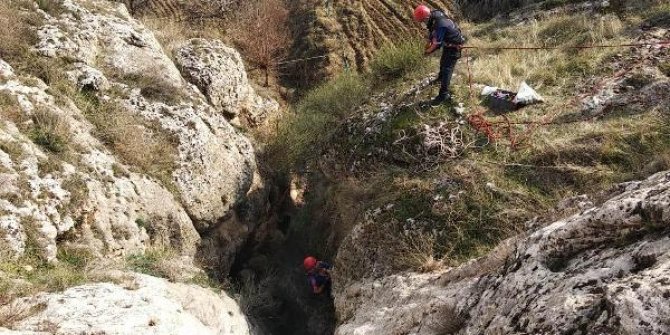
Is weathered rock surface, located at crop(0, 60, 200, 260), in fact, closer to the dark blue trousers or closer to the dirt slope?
the dark blue trousers

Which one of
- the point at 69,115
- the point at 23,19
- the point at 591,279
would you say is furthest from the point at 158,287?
the point at 23,19

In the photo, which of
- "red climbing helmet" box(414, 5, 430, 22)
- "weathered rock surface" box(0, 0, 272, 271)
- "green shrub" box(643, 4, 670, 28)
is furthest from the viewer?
"green shrub" box(643, 4, 670, 28)

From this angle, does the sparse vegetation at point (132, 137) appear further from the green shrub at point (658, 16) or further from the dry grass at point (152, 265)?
the green shrub at point (658, 16)

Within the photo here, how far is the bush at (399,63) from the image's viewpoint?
10492mm

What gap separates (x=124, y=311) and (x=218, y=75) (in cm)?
906

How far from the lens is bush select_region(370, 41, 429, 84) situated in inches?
413

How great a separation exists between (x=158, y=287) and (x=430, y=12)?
20.1ft

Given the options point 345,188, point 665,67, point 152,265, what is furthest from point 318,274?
point 665,67

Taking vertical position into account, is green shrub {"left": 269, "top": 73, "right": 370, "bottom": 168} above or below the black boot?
below

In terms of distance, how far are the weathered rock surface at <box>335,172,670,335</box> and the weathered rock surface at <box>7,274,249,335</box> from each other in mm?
2466

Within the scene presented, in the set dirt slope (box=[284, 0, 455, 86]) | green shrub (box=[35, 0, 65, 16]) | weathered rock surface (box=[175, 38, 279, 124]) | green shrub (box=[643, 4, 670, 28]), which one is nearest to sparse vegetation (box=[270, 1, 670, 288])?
green shrub (box=[643, 4, 670, 28])

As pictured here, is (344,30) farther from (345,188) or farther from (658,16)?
(345,188)

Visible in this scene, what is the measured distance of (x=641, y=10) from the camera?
10.9 meters

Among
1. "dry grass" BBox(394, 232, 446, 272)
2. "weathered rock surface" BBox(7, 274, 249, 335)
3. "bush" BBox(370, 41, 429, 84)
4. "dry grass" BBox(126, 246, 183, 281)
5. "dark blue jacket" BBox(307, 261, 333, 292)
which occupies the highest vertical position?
"bush" BBox(370, 41, 429, 84)
